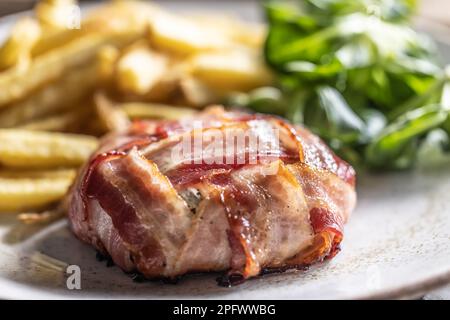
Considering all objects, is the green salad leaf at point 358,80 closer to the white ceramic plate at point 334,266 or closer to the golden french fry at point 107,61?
the white ceramic plate at point 334,266

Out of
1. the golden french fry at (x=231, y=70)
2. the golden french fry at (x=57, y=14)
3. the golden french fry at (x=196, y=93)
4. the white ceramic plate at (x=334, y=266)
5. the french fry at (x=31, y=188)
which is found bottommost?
the white ceramic plate at (x=334, y=266)

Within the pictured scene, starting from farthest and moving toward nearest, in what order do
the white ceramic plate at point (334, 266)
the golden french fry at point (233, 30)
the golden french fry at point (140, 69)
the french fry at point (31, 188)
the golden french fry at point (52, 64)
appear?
the golden french fry at point (233, 30) < the golden french fry at point (140, 69) < the golden french fry at point (52, 64) < the french fry at point (31, 188) < the white ceramic plate at point (334, 266)

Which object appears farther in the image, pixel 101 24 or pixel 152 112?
pixel 101 24

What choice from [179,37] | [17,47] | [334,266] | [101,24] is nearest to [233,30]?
[179,37]

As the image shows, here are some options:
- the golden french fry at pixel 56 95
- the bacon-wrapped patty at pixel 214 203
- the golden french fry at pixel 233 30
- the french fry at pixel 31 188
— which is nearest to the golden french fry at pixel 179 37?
the golden french fry at pixel 233 30

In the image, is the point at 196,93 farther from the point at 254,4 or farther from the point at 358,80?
the point at 254,4
